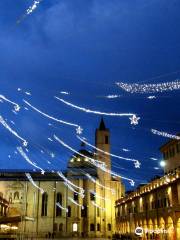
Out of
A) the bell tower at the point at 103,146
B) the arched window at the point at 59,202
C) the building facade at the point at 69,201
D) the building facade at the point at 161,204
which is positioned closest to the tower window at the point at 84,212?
the building facade at the point at 69,201

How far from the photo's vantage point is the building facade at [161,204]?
1401 inches

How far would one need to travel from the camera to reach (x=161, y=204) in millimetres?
40500

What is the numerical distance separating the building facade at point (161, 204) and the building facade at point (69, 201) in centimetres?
2224

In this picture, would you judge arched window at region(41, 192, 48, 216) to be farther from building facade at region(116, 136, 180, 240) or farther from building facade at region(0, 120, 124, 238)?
building facade at region(116, 136, 180, 240)

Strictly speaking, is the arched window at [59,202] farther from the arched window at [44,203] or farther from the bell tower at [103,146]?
the bell tower at [103,146]

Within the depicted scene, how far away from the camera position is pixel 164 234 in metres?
39.4

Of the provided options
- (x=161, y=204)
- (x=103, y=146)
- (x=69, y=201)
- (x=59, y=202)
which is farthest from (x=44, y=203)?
(x=161, y=204)

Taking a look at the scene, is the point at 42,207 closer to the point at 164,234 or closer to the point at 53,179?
the point at 53,179

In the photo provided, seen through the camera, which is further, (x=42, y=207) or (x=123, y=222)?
(x=42, y=207)

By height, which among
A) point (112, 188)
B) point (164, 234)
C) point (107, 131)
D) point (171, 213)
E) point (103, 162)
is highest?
point (107, 131)

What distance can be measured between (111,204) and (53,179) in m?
16.5

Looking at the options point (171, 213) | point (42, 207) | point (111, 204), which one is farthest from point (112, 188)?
point (171, 213)

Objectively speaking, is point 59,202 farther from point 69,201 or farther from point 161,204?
point 161,204

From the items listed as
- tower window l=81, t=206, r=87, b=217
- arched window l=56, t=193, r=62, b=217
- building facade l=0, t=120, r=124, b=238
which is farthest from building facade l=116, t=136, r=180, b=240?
arched window l=56, t=193, r=62, b=217
